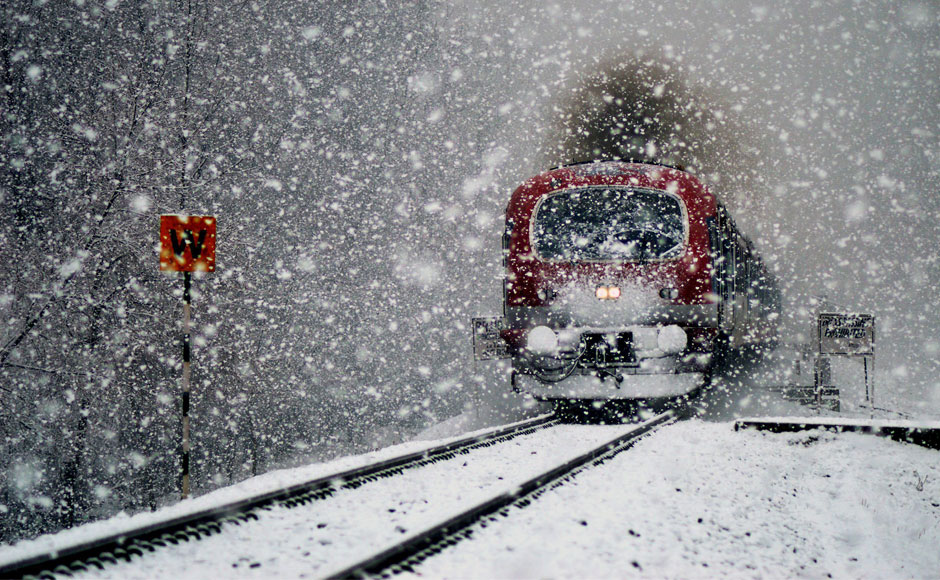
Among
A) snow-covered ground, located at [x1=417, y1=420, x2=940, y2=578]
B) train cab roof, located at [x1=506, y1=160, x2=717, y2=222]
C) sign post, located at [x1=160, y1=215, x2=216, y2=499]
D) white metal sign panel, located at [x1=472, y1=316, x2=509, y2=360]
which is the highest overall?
train cab roof, located at [x1=506, y1=160, x2=717, y2=222]

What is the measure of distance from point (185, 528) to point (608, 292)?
6.39m

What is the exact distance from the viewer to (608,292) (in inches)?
360

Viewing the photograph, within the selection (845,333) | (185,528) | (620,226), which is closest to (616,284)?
(620,226)

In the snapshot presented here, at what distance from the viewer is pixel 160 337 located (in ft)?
42.4

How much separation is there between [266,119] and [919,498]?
16548 millimetres

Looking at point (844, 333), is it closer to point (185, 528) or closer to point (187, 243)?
point (187, 243)

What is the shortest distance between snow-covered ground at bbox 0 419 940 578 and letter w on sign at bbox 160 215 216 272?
1915 millimetres

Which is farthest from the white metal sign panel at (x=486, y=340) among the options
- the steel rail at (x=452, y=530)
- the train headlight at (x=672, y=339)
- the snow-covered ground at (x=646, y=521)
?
the steel rail at (x=452, y=530)

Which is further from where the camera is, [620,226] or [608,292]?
[620,226]

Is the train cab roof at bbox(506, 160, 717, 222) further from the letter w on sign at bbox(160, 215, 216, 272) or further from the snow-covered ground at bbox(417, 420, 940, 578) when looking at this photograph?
the letter w on sign at bbox(160, 215, 216, 272)

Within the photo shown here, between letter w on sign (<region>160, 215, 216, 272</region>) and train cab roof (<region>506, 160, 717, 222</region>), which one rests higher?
train cab roof (<region>506, 160, 717, 222</region>)

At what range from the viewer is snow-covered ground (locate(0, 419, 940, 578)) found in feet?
11.3

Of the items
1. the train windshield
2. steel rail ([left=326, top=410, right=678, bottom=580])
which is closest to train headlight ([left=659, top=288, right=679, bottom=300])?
the train windshield

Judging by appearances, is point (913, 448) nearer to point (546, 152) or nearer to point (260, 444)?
point (260, 444)
